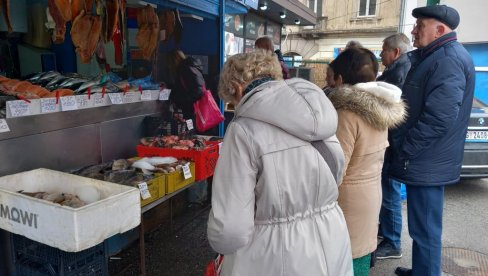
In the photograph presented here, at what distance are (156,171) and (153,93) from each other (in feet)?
4.41

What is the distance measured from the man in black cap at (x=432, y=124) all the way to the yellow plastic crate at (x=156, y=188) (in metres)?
1.86

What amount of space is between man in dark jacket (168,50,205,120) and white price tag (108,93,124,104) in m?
0.84

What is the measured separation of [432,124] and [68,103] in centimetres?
279

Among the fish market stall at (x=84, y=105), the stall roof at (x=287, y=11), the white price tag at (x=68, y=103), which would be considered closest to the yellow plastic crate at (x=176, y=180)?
the fish market stall at (x=84, y=105)

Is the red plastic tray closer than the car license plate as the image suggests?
Yes

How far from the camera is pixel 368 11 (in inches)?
933

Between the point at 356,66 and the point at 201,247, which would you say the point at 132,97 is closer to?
the point at 201,247

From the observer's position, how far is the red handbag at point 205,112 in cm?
446

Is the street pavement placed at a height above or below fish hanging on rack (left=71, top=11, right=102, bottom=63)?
below

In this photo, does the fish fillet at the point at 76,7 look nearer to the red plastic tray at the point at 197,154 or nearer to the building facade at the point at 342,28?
the red plastic tray at the point at 197,154

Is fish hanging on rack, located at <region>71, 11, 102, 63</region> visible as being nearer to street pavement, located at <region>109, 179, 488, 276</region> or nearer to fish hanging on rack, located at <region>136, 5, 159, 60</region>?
fish hanging on rack, located at <region>136, 5, 159, 60</region>

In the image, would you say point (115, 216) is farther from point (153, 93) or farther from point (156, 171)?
point (153, 93)

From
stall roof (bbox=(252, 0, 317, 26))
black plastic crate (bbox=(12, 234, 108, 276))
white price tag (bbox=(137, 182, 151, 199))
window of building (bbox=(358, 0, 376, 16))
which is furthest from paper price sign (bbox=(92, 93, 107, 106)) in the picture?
window of building (bbox=(358, 0, 376, 16))

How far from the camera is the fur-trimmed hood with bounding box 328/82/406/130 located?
7.29 feet
